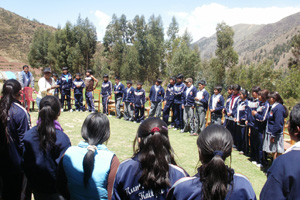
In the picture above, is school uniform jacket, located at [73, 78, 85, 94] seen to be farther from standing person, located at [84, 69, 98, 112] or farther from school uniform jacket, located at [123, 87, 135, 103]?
school uniform jacket, located at [123, 87, 135, 103]

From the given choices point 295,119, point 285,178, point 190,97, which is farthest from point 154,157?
point 190,97

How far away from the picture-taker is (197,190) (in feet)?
4.81

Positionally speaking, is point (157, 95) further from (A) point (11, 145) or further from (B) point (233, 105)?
(A) point (11, 145)

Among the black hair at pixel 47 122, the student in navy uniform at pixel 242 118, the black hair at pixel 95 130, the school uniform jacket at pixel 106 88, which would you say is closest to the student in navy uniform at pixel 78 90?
the school uniform jacket at pixel 106 88

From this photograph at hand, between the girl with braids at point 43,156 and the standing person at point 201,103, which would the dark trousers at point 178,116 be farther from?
the girl with braids at point 43,156

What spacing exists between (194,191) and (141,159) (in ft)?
1.42

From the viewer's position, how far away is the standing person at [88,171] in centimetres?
178

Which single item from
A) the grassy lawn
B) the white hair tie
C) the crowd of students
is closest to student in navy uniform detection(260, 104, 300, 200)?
the crowd of students

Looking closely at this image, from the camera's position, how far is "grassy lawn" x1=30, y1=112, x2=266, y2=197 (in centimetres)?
497

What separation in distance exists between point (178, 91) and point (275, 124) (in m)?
3.95

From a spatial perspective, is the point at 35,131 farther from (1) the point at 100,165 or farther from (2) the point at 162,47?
(2) the point at 162,47

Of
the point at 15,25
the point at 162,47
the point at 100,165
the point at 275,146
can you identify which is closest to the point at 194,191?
the point at 100,165

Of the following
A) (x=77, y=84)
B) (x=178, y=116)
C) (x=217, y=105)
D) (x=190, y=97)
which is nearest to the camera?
(x=217, y=105)

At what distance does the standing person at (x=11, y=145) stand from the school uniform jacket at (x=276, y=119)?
15.2 ft
